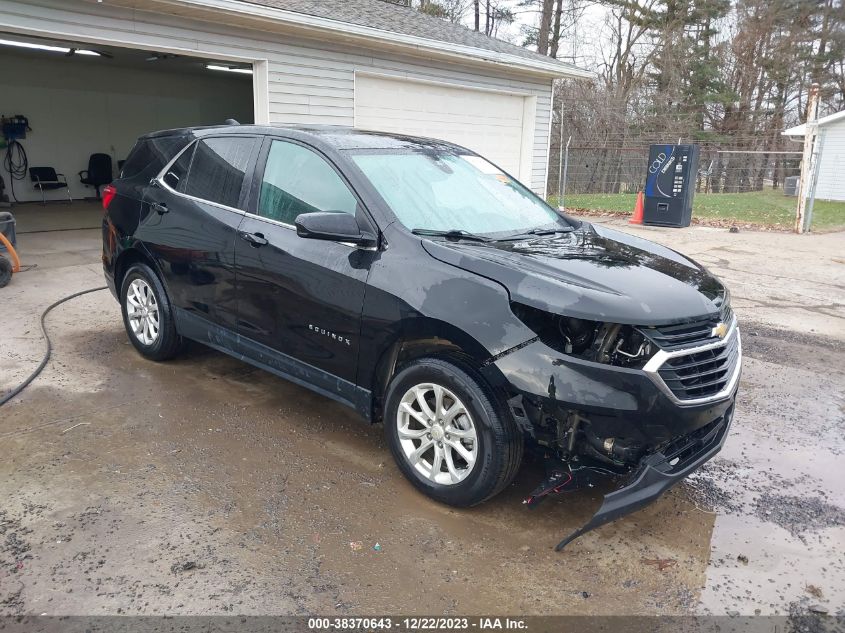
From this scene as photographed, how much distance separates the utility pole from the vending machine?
6.67ft

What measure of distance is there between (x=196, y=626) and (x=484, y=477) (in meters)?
1.30

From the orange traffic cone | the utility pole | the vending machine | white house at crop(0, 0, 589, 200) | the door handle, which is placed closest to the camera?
the door handle

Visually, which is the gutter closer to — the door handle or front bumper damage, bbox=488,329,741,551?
the door handle

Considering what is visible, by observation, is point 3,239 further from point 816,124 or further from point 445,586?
point 816,124

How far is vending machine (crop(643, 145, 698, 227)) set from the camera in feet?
43.7

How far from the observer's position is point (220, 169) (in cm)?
429

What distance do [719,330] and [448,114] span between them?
372 inches

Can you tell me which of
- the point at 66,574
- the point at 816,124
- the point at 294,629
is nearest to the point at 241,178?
the point at 66,574

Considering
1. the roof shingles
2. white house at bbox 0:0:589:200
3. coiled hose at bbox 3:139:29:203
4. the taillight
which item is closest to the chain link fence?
white house at bbox 0:0:589:200

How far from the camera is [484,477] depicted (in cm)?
293

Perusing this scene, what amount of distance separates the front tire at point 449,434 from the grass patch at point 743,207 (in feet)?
45.4

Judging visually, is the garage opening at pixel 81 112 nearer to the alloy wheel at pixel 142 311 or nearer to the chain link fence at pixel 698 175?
the alloy wheel at pixel 142 311

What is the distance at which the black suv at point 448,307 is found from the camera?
8.94 feet

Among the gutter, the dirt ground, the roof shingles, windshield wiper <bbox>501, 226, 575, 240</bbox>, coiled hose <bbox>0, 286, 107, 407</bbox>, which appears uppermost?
the roof shingles
